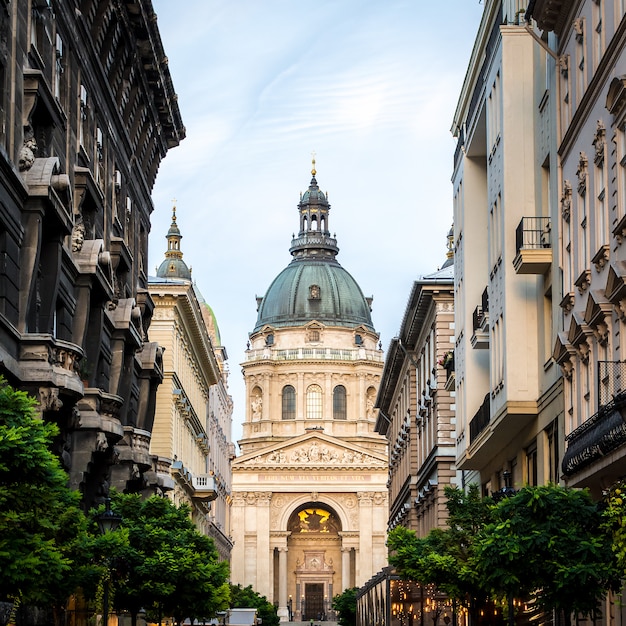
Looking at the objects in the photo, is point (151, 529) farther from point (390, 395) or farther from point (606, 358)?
point (390, 395)

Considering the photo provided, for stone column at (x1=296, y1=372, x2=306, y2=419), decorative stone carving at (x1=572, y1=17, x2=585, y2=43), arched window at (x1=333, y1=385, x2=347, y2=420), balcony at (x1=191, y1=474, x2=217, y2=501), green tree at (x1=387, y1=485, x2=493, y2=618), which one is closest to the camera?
decorative stone carving at (x1=572, y1=17, x2=585, y2=43)

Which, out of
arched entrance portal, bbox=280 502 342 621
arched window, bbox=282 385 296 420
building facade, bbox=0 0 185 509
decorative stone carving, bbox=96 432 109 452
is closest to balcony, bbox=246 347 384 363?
arched window, bbox=282 385 296 420

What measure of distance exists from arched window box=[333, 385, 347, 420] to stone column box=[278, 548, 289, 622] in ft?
64.0

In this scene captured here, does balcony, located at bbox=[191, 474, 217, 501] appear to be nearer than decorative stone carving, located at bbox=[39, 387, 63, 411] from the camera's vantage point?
No

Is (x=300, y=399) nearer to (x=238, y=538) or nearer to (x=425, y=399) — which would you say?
(x=238, y=538)

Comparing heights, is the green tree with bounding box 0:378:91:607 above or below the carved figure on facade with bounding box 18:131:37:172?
below

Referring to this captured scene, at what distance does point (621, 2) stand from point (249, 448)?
15167 cm

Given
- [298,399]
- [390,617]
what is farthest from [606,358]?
[298,399]

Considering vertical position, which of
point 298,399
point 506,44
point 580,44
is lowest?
point 580,44

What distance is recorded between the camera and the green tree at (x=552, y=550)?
23.9 metres

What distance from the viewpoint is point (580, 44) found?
95.9 ft

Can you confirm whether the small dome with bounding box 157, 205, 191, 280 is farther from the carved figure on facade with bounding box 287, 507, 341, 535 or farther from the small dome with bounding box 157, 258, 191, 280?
the carved figure on facade with bounding box 287, 507, 341, 535

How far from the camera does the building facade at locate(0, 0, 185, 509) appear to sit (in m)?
25.9

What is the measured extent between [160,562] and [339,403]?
449 feet
